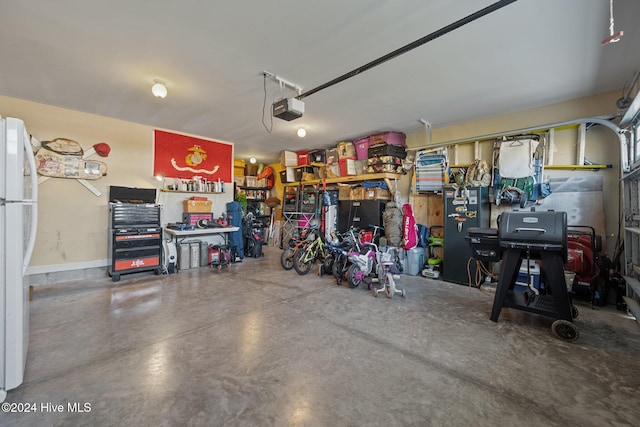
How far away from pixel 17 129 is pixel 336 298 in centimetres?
357

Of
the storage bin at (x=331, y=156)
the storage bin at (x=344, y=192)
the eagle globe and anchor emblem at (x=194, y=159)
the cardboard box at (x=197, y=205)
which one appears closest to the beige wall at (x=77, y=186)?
the eagle globe and anchor emblem at (x=194, y=159)

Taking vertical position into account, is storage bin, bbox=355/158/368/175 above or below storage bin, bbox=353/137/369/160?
below

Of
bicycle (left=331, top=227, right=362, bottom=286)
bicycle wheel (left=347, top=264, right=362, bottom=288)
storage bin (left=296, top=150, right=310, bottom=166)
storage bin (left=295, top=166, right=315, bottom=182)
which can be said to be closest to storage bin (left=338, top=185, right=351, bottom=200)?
storage bin (left=295, top=166, right=315, bottom=182)

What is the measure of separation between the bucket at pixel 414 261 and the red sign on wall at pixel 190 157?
4.69m

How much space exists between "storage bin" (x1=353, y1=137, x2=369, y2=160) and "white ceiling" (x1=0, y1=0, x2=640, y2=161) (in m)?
1.50

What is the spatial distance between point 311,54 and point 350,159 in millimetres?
3702

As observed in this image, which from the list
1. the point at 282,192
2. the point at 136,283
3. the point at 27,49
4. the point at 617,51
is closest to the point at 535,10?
the point at 617,51

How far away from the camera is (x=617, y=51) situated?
9.32ft

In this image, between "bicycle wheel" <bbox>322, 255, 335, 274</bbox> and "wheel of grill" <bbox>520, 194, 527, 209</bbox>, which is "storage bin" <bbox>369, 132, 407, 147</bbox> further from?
"bicycle wheel" <bbox>322, 255, 335, 274</bbox>

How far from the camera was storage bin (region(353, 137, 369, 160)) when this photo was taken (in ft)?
20.3

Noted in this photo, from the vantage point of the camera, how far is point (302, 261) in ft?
17.2

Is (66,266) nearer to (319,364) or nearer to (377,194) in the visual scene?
(319,364)

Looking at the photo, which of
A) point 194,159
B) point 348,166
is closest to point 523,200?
point 348,166

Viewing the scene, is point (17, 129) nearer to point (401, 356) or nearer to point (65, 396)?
point (65, 396)
